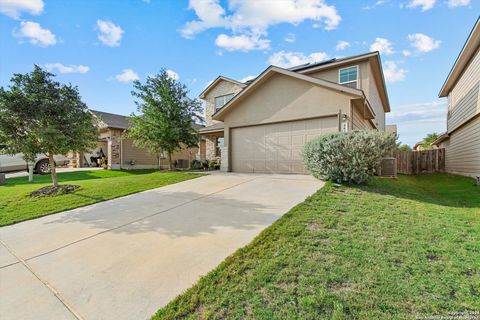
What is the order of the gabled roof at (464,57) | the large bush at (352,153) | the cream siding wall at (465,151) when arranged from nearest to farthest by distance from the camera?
the large bush at (352,153) → the gabled roof at (464,57) → the cream siding wall at (465,151)

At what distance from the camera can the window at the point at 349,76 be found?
12.3m

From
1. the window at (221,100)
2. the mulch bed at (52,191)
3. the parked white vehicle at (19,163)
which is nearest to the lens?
the mulch bed at (52,191)

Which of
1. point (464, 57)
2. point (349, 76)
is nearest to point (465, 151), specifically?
point (464, 57)

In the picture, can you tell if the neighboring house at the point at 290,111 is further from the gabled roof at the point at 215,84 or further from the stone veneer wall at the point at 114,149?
the stone veneer wall at the point at 114,149

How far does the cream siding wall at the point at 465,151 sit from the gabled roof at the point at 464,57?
3419 mm

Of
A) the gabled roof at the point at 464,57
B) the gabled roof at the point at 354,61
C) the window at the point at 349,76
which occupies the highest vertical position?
the gabled roof at the point at 354,61

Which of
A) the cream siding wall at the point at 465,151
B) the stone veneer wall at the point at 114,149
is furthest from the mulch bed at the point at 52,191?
the cream siding wall at the point at 465,151

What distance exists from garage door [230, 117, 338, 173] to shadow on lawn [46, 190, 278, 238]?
4.64 m

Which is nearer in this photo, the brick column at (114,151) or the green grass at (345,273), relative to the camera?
the green grass at (345,273)

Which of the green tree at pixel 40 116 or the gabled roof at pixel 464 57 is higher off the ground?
the gabled roof at pixel 464 57

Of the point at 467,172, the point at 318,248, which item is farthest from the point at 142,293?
the point at 467,172

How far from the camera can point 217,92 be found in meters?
18.3

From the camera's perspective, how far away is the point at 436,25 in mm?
10008

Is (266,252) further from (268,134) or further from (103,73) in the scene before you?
(103,73)
